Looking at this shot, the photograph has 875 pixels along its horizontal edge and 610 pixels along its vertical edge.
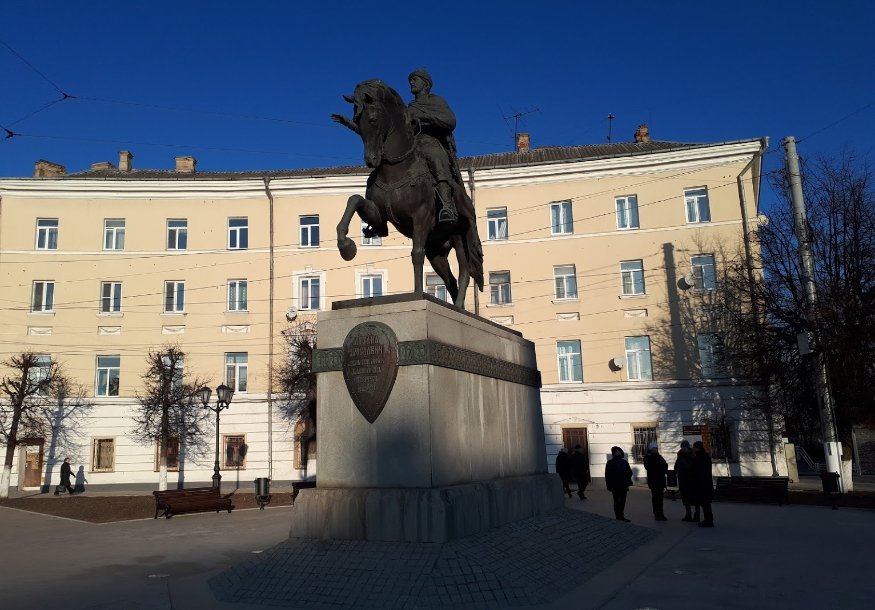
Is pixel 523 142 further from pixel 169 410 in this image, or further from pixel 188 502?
pixel 188 502

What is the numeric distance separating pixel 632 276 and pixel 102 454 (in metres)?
24.0

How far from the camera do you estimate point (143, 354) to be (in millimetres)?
31578

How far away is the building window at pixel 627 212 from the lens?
31125 millimetres

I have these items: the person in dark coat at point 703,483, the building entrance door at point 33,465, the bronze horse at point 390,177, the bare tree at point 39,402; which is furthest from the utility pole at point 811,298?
the building entrance door at point 33,465

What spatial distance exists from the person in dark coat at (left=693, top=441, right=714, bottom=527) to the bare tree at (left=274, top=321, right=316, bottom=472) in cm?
1878

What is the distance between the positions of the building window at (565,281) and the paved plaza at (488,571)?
1931 centimetres

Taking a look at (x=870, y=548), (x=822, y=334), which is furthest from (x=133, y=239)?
(x=870, y=548)

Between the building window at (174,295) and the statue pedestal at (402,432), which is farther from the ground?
the building window at (174,295)

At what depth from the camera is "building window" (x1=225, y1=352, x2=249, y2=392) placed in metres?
31.6

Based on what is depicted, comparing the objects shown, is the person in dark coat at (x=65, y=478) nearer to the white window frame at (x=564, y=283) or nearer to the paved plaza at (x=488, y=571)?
the paved plaza at (x=488, y=571)

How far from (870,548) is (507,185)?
2411cm

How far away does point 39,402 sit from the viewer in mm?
30281

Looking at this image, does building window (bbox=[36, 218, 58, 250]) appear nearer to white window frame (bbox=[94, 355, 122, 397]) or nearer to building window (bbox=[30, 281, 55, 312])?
building window (bbox=[30, 281, 55, 312])

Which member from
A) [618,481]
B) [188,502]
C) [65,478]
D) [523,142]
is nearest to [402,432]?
[618,481]
